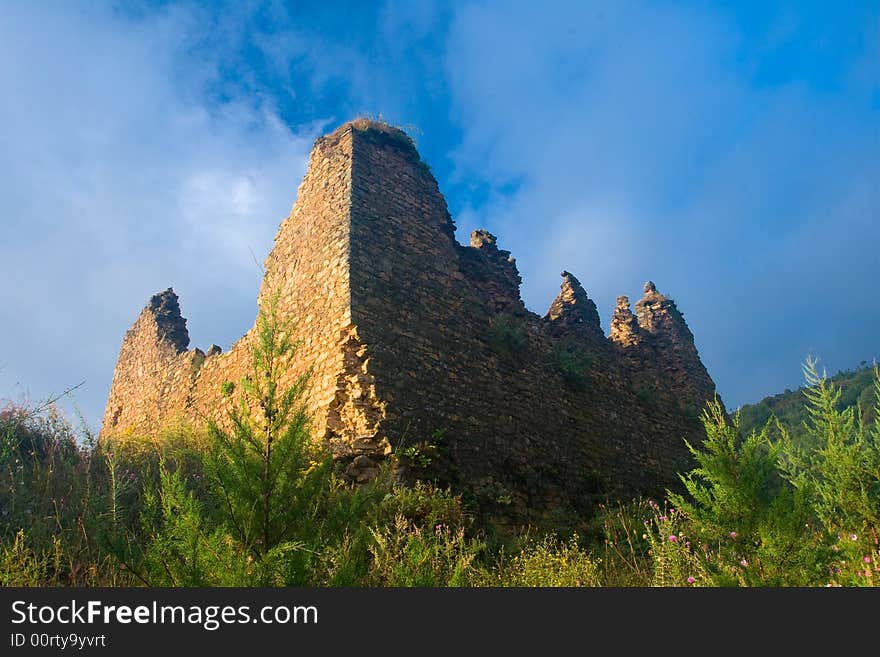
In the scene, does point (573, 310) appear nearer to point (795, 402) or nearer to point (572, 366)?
point (572, 366)

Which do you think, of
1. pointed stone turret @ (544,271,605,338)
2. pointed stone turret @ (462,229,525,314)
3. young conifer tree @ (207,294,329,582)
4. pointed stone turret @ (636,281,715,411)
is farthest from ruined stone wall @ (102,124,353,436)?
pointed stone turret @ (636,281,715,411)

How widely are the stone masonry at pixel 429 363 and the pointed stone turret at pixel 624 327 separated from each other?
4.35ft

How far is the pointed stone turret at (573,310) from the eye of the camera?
12.5m

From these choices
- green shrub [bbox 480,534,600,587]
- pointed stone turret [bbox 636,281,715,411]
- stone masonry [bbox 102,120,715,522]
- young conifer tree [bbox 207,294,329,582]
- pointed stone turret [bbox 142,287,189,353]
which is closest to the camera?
young conifer tree [bbox 207,294,329,582]

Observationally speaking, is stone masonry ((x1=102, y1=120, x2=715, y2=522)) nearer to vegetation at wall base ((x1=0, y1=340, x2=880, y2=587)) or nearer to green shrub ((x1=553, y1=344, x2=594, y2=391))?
green shrub ((x1=553, y1=344, x2=594, y2=391))

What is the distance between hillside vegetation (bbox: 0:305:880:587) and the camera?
3.32 m

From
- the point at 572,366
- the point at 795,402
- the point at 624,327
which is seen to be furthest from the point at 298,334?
the point at 795,402

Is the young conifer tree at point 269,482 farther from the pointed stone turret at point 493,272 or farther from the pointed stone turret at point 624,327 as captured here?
the pointed stone turret at point 624,327

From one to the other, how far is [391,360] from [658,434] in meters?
6.92

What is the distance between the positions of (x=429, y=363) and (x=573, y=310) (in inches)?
212

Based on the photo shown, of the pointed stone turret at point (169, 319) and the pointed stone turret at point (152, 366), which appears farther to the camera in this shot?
the pointed stone turret at point (169, 319)

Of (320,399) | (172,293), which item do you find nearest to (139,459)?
(320,399)

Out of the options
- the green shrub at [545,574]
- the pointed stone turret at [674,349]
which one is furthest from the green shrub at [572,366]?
the green shrub at [545,574]

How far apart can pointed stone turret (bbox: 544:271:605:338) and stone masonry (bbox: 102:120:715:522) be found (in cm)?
4
